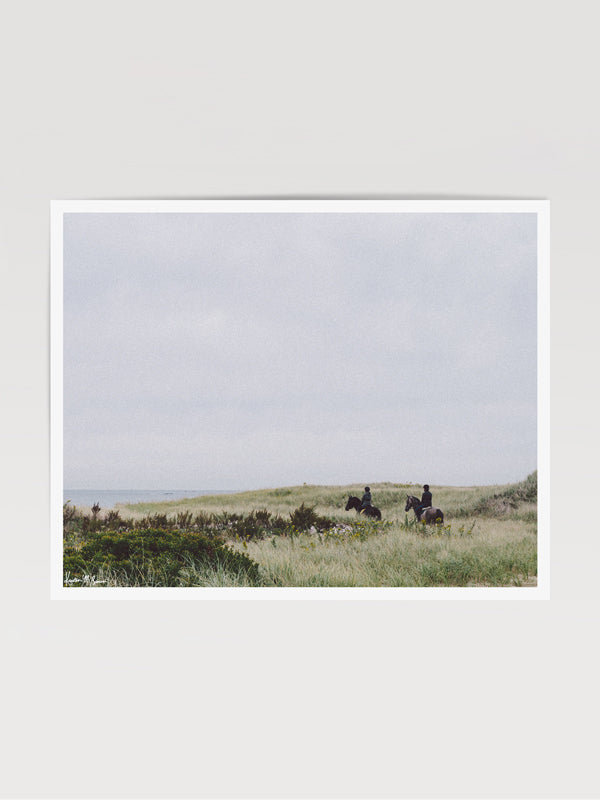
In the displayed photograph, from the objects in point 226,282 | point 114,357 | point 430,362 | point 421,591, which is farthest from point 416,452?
point 114,357

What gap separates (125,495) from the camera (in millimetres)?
6332

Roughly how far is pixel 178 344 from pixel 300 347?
121 cm

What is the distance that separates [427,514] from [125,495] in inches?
121

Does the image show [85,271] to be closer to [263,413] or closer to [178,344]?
[178,344]

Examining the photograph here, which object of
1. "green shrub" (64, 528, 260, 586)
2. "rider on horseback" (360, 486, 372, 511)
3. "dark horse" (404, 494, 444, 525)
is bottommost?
"green shrub" (64, 528, 260, 586)

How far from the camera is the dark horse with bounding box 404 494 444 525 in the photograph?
21.0ft

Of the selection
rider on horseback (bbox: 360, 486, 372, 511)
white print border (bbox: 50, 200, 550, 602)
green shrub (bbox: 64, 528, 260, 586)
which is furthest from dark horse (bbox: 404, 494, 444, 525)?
green shrub (bbox: 64, 528, 260, 586)

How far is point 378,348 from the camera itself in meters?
6.23

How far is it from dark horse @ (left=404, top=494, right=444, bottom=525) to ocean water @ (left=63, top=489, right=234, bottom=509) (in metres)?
A: 1.88

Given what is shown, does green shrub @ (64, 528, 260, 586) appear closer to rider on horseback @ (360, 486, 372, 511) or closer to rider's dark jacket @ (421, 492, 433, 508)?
rider on horseback @ (360, 486, 372, 511)

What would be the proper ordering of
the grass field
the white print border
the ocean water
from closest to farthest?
the white print border < the grass field < the ocean water

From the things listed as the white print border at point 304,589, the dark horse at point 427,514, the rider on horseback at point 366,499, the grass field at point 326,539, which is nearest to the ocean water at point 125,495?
the grass field at point 326,539

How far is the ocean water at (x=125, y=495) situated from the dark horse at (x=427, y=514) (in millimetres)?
1878

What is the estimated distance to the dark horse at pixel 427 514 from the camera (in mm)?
6387
